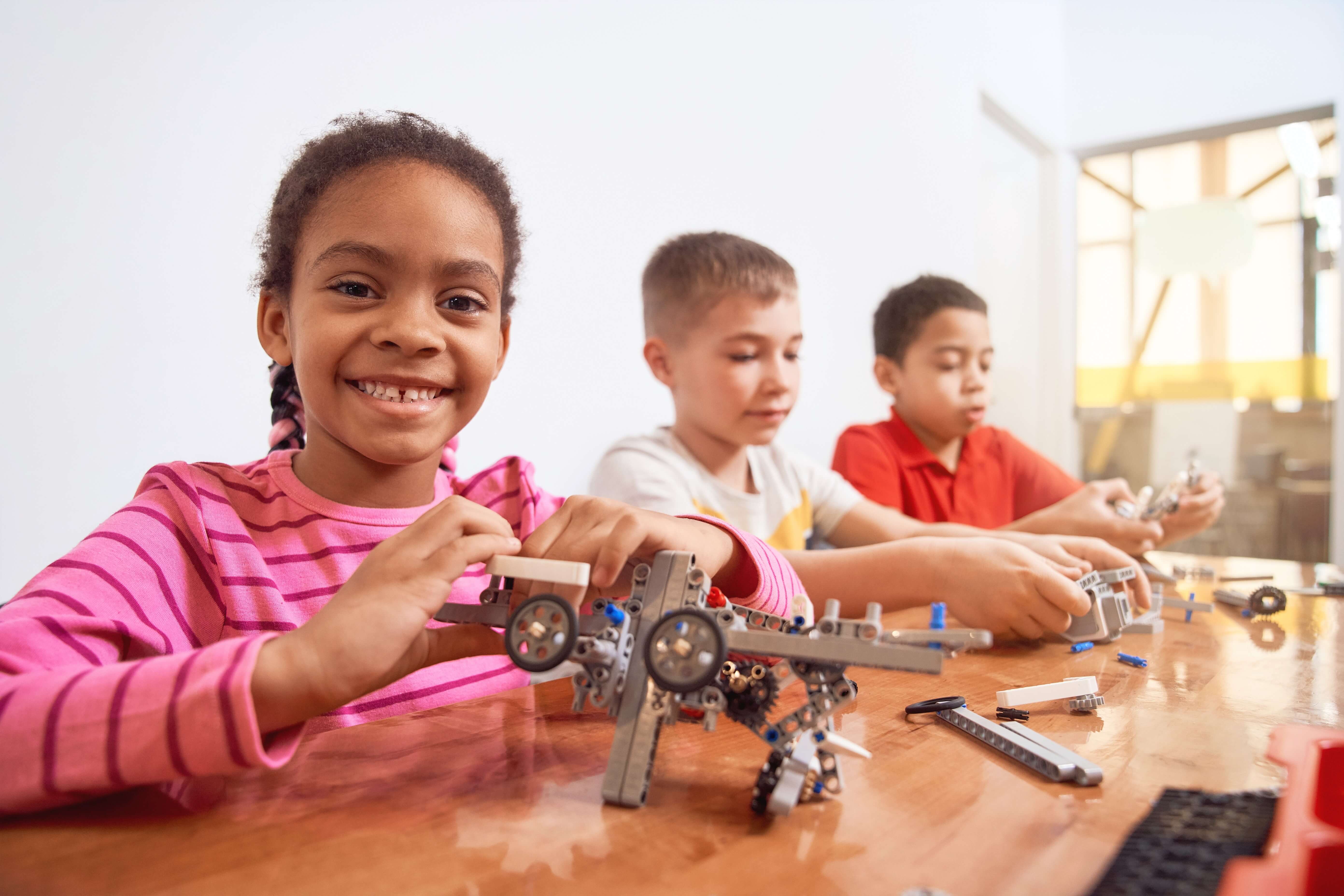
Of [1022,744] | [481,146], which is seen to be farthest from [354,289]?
[481,146]

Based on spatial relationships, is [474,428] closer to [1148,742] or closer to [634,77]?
[634,77]

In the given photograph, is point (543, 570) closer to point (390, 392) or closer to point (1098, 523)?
point (390, 392)

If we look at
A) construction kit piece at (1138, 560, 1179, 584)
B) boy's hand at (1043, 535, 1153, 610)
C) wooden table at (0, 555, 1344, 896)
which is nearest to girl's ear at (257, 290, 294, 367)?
wooden table at (0, 555, 1344, 896)

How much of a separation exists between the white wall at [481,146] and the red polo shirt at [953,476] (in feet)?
1.77

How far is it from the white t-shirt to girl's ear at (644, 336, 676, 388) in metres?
0.11

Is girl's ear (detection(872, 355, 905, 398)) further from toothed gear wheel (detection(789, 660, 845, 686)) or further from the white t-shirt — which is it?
toothed gear wheel (detection(789, 660, 845, 686))

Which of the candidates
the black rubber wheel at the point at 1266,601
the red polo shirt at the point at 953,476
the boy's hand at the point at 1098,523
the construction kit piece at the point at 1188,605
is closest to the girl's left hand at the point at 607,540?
the construction kit piece at the point at 1188,605

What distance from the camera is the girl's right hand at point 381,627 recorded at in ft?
1.90

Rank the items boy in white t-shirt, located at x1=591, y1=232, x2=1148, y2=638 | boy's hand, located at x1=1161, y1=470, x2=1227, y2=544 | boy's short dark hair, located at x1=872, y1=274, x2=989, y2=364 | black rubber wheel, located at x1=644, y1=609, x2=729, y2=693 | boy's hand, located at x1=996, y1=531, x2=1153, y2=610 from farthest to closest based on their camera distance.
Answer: boy's short dark hair, located at x1=872, y1=274, x2=989, y2=364
boy's hand, located at x1=1161, y1=470, x2=1227, y2=544
boy in white t-shirt, located at x1=591, y1=232, x2=1148, y2=638
boy's hand, located at x1=996, y1=531, x2=1153, y2=610
black rubber wheel, located at x1=644, y1=609, x2=729, y2=693

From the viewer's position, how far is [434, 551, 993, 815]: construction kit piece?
52 centimetres

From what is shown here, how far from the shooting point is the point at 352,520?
967 millimetres

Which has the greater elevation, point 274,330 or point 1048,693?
point 274,330

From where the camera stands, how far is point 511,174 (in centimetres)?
168

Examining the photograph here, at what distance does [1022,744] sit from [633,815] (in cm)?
30
